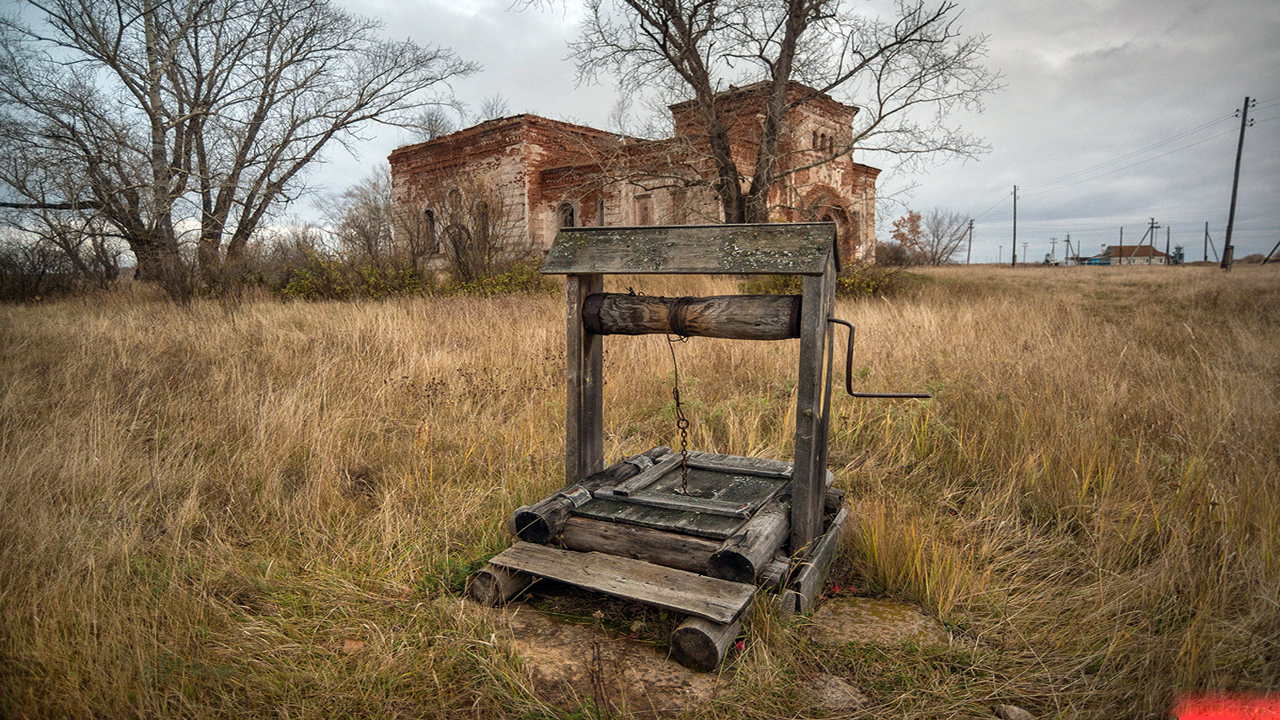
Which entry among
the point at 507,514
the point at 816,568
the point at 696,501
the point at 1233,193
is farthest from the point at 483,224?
the point at 1233,193

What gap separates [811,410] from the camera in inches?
97.3

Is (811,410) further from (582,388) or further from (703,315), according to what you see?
(582,388)

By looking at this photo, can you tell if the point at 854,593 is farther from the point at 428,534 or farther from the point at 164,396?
the point at 164,396

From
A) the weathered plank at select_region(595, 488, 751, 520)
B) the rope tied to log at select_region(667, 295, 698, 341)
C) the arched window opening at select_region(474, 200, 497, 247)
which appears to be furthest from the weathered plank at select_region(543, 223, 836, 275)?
the arched window opening at select_region(474, 200, 497, 247)

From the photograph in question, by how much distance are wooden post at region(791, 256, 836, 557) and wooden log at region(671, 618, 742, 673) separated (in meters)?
0.56

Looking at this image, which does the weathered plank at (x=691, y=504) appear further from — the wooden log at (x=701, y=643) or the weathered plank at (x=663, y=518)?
the wooden log at (x=701, y=643)

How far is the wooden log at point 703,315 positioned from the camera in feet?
8.13

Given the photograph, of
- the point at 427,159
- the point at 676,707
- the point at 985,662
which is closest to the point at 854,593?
the point at 985,662

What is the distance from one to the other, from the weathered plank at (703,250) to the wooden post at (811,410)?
0.32ft

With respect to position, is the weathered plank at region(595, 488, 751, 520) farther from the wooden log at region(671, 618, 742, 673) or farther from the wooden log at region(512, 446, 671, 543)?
the wooden log at region(671, 618, 742, 673)

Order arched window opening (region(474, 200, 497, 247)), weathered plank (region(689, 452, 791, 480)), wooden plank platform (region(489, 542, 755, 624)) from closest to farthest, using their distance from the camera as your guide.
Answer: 1. wooden plank platform (region(489, 542, 755, 624))
2. weathered plank (region(689, 452, 791, 480))
3. arched window opening (region(474, 200, 497, 247))

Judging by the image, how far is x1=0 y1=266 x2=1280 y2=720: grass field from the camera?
6.58 feet

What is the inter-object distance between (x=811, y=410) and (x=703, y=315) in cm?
56

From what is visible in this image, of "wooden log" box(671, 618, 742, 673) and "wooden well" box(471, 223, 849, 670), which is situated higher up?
"wooden well" box(471, 223, 849, 670)
